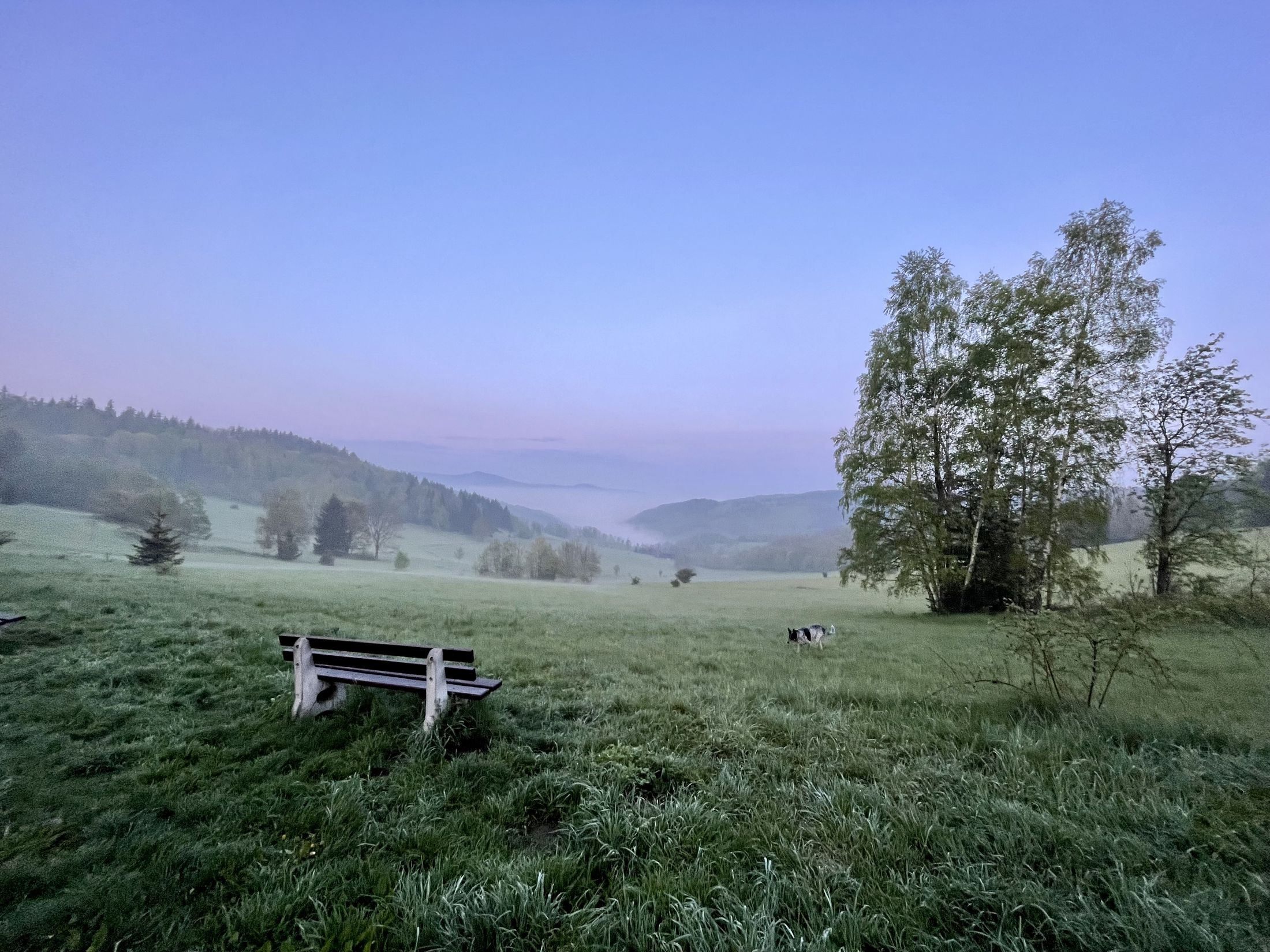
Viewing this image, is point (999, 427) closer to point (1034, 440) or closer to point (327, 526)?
point (1034, 440)

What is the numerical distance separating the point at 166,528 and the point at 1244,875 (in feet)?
133

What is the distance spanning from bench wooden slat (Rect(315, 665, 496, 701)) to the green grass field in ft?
0.78

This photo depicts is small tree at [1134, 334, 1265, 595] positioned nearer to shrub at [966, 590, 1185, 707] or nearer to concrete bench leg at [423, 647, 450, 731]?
shrub at [966, 590, 1185, 707]

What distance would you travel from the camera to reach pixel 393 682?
4832 mm

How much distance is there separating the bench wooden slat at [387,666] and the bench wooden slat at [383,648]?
2.7 inches

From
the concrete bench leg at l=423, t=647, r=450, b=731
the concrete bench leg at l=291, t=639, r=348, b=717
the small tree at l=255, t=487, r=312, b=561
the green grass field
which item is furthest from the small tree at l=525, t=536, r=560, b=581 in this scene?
the concrete bench leg at l=423, t=647, r=450, b=731

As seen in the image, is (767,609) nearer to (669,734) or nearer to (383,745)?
(669,734)

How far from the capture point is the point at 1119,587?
49.4 ft

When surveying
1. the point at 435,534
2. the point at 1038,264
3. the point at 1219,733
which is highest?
the point at 1038,264

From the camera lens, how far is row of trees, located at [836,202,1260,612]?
1481 cm

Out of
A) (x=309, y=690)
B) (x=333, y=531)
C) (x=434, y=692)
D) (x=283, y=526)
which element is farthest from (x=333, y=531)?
(x=434, y=692)

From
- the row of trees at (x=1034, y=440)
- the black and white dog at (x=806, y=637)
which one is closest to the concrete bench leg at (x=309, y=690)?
the black and white dog at (x=806, y=637)

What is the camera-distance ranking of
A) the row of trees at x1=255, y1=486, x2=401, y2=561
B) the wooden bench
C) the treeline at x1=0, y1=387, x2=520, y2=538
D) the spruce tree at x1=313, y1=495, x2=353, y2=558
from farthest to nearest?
the treeline at x1=0, y1=387, x2=520, y2=538 → the spruce tree at x1=313, y1=495, x2=353, y2=558 → the row of trees at x1=255, y1=486, x2=401, y2=561 → the wooden bench

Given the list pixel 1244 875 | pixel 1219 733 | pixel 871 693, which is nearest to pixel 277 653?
pixel 871 693
